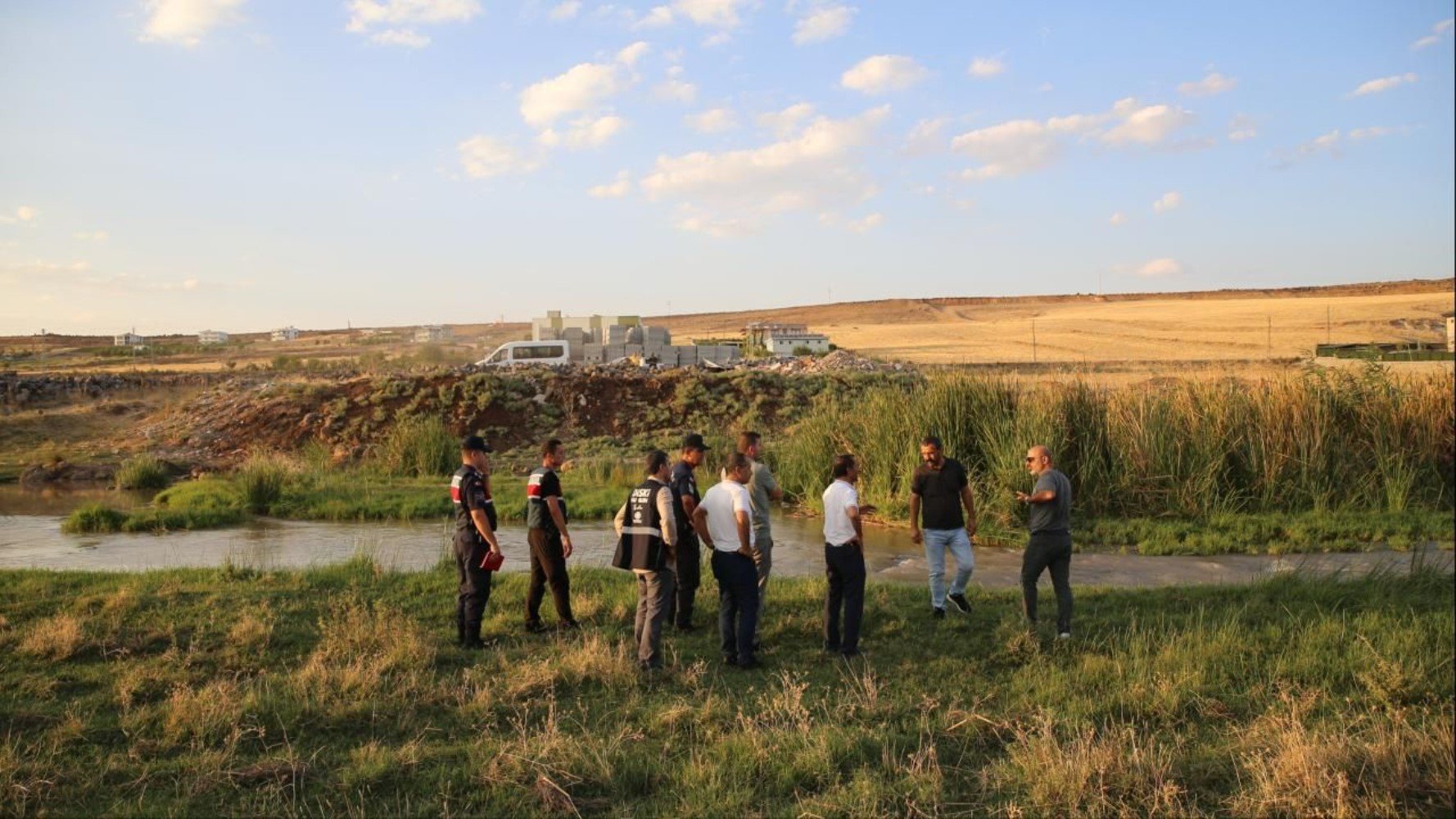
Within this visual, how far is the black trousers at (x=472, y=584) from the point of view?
29.3ft

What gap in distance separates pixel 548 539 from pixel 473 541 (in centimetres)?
66

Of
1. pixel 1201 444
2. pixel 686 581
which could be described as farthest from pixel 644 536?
pixel 1201 444

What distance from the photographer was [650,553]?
8.20 metres

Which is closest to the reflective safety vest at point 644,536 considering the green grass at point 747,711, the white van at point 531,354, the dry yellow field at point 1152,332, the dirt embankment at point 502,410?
the green grass at point 747,711

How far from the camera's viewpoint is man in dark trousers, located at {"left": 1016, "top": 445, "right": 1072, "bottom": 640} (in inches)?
351

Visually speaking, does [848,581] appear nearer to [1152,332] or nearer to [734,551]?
[734,551]

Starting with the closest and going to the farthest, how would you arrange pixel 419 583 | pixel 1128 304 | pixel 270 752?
pixel 270 752
pixel 419 583
pixel 1128 304

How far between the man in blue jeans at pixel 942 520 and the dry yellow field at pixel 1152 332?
38.0m

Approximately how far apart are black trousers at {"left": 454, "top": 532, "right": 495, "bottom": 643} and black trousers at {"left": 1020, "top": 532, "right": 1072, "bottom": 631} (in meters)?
4.66

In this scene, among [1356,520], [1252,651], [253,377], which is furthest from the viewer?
[253,377]

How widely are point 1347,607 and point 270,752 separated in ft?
30.0

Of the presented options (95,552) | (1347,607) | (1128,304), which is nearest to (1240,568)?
(1347,607)

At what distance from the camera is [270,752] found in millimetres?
6559

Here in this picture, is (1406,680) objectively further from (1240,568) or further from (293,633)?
(293,633)
